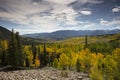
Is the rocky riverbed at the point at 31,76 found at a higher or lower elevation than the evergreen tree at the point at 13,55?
lower

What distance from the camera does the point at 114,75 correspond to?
45.4 m

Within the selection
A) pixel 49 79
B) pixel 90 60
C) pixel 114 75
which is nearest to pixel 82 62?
pixel 90 60

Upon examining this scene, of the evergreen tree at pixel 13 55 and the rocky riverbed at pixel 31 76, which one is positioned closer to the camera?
the rocky riverbed at pixel 31 76

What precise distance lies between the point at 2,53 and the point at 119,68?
9141 centimetres

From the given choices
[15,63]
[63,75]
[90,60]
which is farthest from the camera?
[90,60]

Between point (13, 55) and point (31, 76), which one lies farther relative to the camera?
point (13, 55)

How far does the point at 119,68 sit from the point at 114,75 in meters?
3.59

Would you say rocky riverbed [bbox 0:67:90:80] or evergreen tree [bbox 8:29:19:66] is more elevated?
evergreen tree [bbox 8:29:19:66]

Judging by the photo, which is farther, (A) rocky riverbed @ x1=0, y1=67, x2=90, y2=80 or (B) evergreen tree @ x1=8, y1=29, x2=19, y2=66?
(B) evergreen tree @ x1=8, y1=29, x2=19, y2=66

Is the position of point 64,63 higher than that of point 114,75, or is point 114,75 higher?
point 114,75

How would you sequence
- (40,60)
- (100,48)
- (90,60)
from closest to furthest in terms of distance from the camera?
(90,60)
(40,60)
(100,48)

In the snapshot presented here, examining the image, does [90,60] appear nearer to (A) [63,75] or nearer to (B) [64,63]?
(B) [64,63]

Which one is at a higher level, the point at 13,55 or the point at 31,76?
the point at 13,55

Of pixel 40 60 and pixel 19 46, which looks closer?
pixel 19 46
